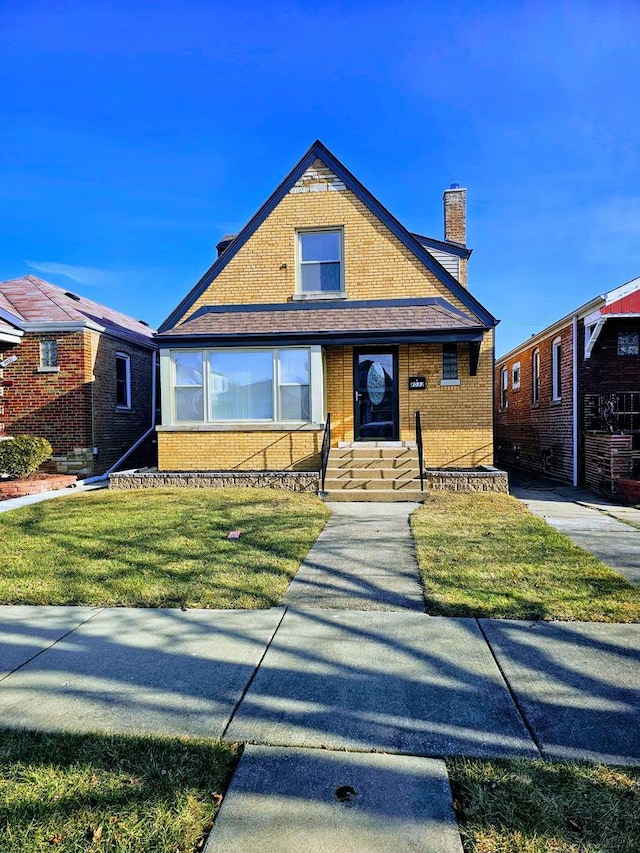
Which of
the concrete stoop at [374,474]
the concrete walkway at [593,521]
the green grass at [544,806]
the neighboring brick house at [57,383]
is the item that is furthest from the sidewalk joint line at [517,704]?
the neighboring brick house at [57,383]

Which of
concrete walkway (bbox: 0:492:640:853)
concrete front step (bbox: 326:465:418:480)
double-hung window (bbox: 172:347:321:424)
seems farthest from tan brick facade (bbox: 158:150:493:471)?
concrete walkway (bbox: 0:492:640:853)

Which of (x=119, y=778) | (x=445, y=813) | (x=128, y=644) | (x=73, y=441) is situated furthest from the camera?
(x=73, y=441)

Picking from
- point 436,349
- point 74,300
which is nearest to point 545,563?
point 436,349

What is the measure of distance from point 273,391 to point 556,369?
7.98 m

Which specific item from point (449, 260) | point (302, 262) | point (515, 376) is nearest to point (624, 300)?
point (449, 260)

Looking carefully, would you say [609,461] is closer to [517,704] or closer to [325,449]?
[325,449]

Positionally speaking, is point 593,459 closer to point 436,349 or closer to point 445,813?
point 436,349

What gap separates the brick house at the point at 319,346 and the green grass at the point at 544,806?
8.84m

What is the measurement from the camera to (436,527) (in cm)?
730

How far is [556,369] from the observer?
14234mm

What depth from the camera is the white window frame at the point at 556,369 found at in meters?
14.0

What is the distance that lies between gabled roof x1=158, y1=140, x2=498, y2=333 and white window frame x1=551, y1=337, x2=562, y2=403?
3.99 meters

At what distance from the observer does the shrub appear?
37.0ft

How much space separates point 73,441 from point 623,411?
43.6 feet
